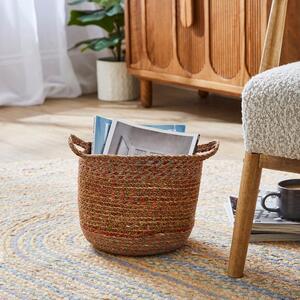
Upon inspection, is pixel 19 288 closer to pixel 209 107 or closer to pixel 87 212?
pixel 87 212

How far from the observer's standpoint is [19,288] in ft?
4.84

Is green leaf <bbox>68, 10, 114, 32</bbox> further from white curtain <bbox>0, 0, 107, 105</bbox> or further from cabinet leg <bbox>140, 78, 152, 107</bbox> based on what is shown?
cabinet leg <bbox>140, 78, 152, 107</bbox>

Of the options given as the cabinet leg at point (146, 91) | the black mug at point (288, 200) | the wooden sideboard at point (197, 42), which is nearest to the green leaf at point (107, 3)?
the wooden sideboard at point (197, 42)

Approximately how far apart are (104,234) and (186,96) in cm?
201

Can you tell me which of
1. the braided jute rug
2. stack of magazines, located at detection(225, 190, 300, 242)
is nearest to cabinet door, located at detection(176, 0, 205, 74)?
the braided jute rug

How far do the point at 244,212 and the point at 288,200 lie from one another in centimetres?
19

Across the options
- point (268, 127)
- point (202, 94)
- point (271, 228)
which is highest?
point (268, 127)

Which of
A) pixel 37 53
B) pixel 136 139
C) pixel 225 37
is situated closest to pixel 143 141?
pixel 136 139

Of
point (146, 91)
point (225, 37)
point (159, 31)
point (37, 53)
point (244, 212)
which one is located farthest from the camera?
point (37, 53)

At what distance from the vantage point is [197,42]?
2965mm

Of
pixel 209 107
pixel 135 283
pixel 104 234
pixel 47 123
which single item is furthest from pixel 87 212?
pixel 209 107

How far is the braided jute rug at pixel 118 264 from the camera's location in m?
1.46

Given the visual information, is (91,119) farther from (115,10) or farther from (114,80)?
(115,10)

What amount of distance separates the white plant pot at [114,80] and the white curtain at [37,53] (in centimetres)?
17
